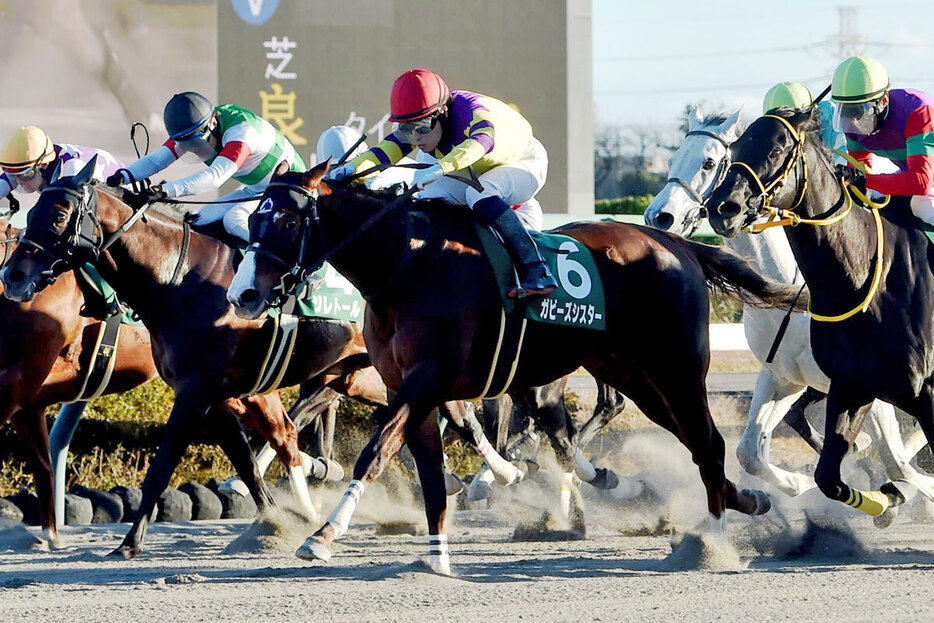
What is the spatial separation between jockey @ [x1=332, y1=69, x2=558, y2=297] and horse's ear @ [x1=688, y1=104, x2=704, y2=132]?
1.31m

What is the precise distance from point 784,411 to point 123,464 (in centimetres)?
408

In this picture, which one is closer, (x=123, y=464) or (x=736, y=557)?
(x=736, y=557)

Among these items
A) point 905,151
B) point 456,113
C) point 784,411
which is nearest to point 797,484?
point 784,411

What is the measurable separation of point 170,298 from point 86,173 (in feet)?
2.14

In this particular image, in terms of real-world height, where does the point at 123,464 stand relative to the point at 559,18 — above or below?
below

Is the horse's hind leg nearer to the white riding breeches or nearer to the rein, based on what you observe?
the white riding breeches

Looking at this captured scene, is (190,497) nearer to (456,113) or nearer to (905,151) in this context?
(456,113)

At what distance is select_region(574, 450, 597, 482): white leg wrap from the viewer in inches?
297

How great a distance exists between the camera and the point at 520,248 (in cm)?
592

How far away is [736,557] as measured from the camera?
19.3ft

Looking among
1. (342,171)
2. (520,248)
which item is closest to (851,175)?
(520,248)

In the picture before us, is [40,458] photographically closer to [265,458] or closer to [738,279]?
[265,458]

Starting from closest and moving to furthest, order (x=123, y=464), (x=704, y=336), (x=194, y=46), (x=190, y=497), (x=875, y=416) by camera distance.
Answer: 1. (x=704, y=336)
2. (x=875, y=416)
3. (x=190, y=497)
4. (x=123, y=464)
5. (x=194, y=46)

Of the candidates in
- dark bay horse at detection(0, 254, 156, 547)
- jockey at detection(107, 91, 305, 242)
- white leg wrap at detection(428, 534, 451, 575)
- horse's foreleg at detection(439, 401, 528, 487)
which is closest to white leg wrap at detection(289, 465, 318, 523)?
horse's foreleg at detection(439, 401, 528, 487)
